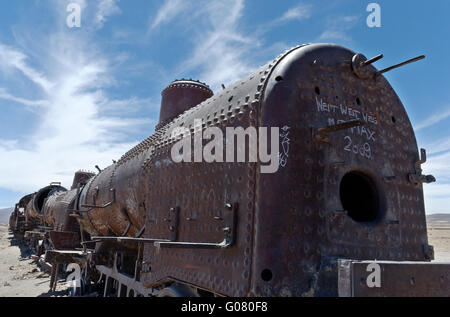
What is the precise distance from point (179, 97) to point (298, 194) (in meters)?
4.23

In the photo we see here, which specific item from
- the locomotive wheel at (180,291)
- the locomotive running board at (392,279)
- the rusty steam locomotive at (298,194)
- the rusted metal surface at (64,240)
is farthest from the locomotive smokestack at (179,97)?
the rusted metal surface at (64,240)

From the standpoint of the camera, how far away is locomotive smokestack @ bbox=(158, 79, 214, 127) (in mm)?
6074

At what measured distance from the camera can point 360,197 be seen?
329cm

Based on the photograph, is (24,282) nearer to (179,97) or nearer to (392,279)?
(179,97)

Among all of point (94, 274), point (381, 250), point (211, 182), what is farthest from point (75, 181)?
point (381, 250)

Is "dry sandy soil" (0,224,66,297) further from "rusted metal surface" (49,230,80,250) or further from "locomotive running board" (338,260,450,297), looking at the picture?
"locomotive running board" (338,260,450,297)

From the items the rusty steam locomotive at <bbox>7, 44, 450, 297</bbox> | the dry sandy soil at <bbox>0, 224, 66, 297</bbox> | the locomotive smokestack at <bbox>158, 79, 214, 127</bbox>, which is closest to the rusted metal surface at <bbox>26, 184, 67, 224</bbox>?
the dry sandy soil at <bbox>0, 224, 66, 297</bbox>

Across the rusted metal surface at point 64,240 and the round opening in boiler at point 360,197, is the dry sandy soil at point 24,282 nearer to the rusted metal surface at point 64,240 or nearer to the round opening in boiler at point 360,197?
the rusted metal surface at point 64,240

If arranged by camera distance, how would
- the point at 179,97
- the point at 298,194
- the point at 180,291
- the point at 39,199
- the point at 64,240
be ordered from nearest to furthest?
the point at 298,194
the point at 180,291
the point at 179,97
the point at 64,240
the point at 39,199

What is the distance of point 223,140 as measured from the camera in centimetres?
294

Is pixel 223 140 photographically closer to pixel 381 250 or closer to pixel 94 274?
pixel 381 250

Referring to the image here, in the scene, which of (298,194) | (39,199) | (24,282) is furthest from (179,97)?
(39,199)

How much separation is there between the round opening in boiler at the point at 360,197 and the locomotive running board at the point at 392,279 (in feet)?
2.79

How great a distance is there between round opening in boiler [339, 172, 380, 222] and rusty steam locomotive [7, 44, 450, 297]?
11 millimetres
